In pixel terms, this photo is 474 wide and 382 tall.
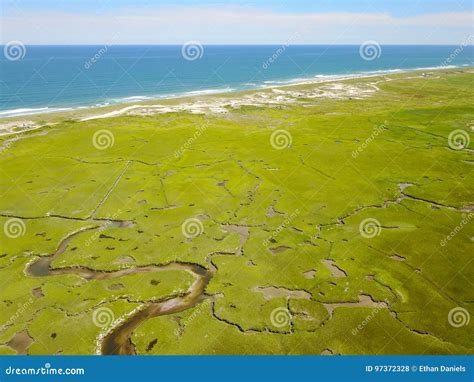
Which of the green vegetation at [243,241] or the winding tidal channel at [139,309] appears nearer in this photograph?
the winding tidal channel at [139,309]

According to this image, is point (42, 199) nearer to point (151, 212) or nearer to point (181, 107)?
point (151, 212)

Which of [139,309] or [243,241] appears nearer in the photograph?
[139,309]

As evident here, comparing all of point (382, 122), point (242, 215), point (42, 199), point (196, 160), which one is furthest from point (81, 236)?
point (382, 122)

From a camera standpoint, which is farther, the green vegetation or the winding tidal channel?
the green vegetation

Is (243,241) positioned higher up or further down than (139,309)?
higher up
